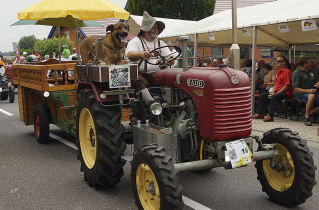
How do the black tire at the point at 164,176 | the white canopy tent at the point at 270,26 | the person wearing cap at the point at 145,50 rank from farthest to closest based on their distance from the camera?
the white canopy tent at the point at 270,26 < the person wearing cap at the point at 145,50 < the black tire at the point at 164,176

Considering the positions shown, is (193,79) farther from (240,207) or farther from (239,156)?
(240,207)

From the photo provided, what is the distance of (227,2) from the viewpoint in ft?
101

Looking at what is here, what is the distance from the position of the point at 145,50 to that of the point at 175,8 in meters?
21.4

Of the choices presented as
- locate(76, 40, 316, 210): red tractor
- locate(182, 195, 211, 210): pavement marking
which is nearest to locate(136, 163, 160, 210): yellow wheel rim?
locate(76, 40, 316, 210): red tractor

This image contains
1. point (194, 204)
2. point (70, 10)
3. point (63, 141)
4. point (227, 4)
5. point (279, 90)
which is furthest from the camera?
point (227, 4)

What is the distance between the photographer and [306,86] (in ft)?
32.2

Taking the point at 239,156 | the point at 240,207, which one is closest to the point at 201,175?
the point at 240,207

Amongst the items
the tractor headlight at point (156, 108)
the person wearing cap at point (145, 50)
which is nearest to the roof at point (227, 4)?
the person wearing cap at point (145, 50)

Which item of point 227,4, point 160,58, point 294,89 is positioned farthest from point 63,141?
point 227,4

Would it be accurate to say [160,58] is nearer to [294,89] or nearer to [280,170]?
[280,170]

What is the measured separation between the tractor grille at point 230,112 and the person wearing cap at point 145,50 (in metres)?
1.04

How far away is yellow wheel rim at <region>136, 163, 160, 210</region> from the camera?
3.78 metres

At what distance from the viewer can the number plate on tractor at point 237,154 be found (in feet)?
12.9

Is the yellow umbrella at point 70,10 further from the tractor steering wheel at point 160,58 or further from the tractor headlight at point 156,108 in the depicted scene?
the tractor headlight at point 156,108
